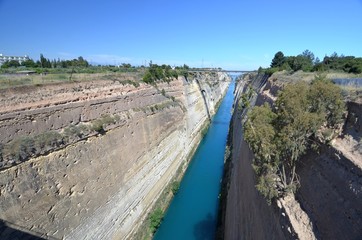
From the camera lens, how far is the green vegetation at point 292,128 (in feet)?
17.9

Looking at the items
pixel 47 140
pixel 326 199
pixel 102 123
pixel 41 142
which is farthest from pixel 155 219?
pixel 326 199

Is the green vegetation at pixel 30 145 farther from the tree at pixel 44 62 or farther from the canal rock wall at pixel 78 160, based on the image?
the tree at pixel 44 62

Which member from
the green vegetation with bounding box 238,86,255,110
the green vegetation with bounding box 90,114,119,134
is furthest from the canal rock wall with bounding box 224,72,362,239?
the green vegetation with bounding box 238,86,255,110

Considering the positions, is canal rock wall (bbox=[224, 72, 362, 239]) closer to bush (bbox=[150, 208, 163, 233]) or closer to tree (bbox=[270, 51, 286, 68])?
bush (bbox=[150, 208, 163, 233])

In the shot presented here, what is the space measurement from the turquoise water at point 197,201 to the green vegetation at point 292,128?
6369 millimetres

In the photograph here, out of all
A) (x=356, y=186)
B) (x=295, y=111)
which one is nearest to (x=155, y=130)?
(x=295, y=111)

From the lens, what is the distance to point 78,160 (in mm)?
8570

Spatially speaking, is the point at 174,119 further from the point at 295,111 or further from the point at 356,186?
the point at 356,186

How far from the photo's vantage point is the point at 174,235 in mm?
11758

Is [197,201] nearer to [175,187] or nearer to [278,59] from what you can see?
[175,187]

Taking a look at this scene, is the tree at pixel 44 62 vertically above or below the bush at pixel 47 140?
above

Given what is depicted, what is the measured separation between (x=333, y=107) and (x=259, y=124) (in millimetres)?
1525

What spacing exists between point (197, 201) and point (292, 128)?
32.8 ft

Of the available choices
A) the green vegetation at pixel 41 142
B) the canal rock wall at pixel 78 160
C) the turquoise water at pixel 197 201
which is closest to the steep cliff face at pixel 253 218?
the turquoise water at pixel 197 201
